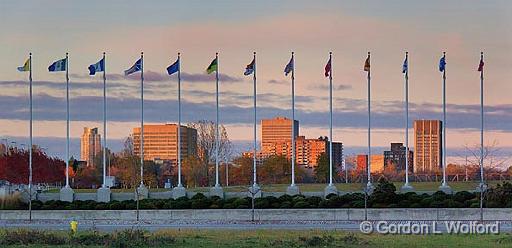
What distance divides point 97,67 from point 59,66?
243cm

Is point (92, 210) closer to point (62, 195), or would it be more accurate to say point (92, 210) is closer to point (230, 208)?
point (230, 208)

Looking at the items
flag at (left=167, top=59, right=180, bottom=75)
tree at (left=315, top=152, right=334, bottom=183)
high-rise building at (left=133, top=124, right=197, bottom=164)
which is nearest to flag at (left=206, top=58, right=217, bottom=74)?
flag at (left=167, top=59, right=180, bottom=75)

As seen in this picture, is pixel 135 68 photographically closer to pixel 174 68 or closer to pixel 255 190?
pixel 174 68


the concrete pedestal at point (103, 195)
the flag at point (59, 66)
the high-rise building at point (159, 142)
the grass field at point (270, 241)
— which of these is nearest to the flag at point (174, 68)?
the flag at point (59, 66)

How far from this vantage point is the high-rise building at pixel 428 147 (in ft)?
316

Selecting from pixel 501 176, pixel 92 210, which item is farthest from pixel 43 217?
pixel 501 176

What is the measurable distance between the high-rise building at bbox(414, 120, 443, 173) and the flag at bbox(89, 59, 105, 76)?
3366 centimetres

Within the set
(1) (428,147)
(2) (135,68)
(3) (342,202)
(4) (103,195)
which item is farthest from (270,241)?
(1) (428,147)

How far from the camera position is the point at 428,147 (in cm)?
11025

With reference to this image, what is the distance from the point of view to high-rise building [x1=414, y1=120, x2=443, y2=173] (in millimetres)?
96250

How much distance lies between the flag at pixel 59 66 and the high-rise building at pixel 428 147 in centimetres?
3606

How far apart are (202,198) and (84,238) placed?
28616 mm

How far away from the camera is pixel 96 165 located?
18350 cm

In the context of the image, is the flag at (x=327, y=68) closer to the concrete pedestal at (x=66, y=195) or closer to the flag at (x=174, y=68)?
the flag at (x=174, y=68)
